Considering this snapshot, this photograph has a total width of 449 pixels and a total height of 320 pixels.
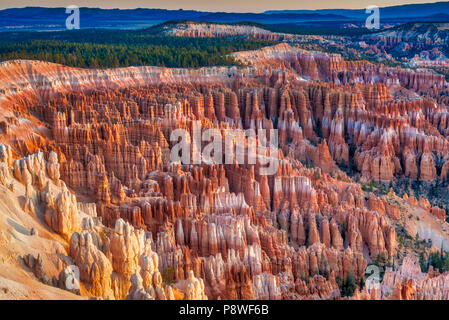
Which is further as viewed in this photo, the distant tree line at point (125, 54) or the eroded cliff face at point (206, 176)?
the distant tree line at point (125, 54)

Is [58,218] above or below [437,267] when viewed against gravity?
above

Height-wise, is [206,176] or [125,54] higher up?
[125,54]

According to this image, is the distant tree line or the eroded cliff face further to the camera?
the distant tree line

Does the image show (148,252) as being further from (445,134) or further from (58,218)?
(445,134)

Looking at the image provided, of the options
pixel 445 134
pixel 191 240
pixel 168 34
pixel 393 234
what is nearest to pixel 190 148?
pixel 191 240

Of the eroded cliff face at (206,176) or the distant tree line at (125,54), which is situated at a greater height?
the distant tree line at (125,54)

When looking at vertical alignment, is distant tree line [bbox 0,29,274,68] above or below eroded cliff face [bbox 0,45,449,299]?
above
